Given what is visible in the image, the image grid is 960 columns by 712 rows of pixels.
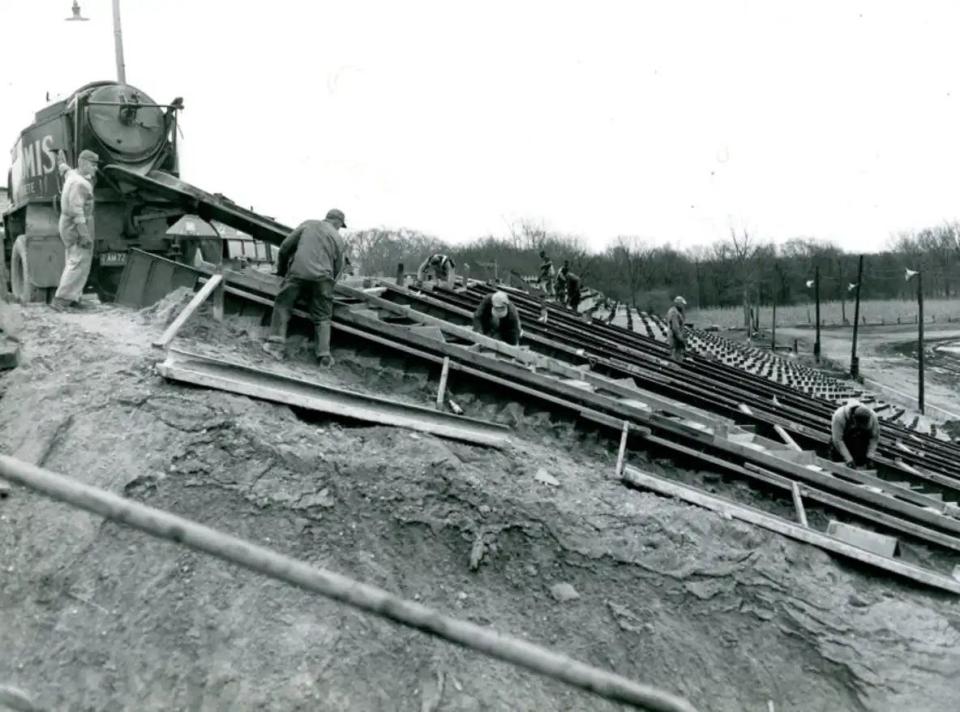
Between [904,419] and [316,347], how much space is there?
23970 mm

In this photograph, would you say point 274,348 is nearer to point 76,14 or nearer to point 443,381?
point 443,381

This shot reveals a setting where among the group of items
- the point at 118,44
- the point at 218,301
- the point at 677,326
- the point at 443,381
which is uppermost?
the point at 118,44

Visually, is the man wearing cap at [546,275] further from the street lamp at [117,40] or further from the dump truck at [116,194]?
the dump truck at [116,194]

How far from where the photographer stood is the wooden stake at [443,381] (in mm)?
7011

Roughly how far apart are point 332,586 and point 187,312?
16.9 feet

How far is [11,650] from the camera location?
3836 mm

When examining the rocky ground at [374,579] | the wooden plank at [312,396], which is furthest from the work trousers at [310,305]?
the rocky ground at [374,579]

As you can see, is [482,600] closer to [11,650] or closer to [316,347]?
[11,650]

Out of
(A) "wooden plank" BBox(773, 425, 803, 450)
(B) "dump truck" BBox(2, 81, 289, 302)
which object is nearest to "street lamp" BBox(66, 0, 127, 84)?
(B) "dump truck" BBox(2, 81, 289, 302)

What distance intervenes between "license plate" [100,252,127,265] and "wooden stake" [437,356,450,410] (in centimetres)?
454

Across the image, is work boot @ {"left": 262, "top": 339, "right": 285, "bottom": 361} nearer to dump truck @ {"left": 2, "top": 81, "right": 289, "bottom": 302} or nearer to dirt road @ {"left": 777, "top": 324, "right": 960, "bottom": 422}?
dump truck @ {"left": 2, "top": 81, "right": 289, "bottom": 302}

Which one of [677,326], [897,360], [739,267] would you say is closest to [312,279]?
[677,326]

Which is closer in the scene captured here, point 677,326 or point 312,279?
point 312,279

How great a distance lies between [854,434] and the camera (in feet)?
31.7
